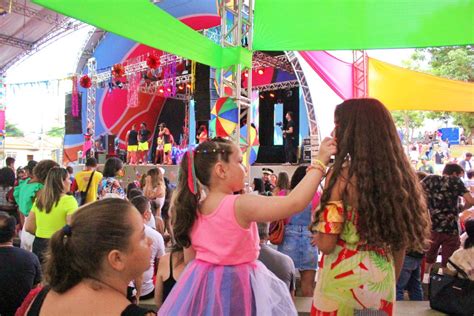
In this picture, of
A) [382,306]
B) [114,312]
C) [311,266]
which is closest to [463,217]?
[311,266]

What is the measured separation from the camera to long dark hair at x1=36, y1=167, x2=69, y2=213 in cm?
352

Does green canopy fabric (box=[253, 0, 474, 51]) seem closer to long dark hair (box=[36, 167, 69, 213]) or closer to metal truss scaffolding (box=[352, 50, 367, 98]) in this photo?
long dark hair (box=[36, 167, 69, 213])

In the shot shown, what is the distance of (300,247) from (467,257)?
1276mm

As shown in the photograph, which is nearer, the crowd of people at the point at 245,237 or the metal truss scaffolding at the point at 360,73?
the crowd of people at the point at 245,237

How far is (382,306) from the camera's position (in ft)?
5.50

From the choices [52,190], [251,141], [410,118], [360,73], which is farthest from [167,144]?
[410,118]

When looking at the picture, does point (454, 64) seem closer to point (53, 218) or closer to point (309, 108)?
point (309, 108)

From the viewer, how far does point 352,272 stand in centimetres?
165

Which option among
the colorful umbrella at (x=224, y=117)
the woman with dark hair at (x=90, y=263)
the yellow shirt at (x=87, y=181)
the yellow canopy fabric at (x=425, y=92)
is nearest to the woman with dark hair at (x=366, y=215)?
the woman with dark hair at (x=90, y=263)

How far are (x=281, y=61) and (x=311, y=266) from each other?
11768 millimetres

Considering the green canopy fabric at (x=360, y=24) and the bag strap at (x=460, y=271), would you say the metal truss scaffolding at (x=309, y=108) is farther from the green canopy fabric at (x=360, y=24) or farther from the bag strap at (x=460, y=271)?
the bag strap at (x=460, y=271)

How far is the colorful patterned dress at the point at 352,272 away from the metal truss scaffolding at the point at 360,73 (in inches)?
304

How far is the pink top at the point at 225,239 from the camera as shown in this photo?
1.77m

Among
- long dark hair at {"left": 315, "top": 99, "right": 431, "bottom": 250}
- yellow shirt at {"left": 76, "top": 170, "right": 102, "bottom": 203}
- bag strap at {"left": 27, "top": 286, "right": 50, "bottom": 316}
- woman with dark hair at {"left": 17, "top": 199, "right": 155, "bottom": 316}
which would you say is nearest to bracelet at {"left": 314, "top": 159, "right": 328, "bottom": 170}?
long dark hair at {"left": 315, "top": 99, "right": 431, "bottom": 250}
